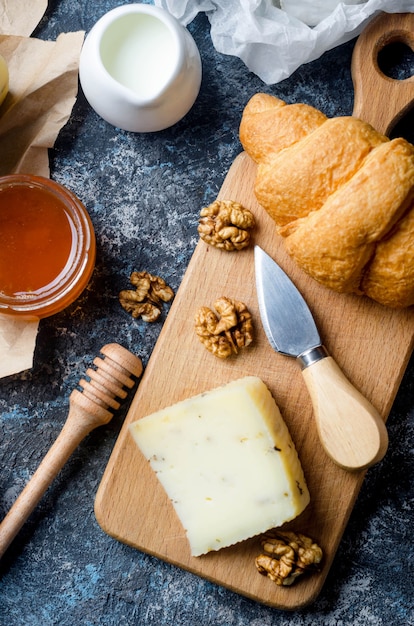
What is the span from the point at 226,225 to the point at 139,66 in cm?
39

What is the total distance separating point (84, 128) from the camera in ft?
5.39

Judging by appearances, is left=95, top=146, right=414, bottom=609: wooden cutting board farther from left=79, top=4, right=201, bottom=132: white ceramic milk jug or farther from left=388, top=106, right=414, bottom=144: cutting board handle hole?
left=388, top=106, right=414, bottom=144: cutting board handle hole

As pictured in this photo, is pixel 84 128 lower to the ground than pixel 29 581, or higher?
higher

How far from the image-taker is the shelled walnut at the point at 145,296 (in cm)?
157

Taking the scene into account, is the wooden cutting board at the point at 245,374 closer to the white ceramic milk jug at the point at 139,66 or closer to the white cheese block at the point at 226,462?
the white cheese block at the point at 226,462

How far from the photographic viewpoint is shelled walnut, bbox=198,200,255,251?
146 cm

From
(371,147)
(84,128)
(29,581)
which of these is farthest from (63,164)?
(29,581)

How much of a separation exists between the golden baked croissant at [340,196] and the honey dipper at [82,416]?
0.44 metres

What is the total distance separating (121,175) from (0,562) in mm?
945

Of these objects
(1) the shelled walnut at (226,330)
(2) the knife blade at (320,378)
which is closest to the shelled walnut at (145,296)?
(1) the shelled walnut at (226,330)

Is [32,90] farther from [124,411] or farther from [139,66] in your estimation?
[124,411]

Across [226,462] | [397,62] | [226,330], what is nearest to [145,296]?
[226,330]

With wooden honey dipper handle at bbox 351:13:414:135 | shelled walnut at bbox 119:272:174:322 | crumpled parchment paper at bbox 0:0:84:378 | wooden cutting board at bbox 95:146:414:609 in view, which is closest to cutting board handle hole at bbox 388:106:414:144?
wooden honey dipper handle at bbox 351:13:414:135

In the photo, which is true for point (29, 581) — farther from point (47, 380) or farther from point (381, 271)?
point (381, 271)
